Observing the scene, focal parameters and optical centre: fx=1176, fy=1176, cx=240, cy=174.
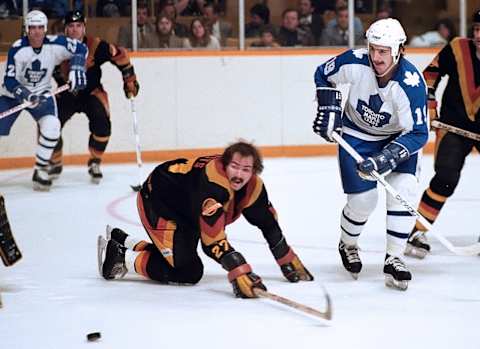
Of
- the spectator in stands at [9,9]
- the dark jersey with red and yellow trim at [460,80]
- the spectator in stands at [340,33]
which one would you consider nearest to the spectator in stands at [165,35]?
the spectator in stands at [9,9]

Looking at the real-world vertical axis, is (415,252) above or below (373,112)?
below

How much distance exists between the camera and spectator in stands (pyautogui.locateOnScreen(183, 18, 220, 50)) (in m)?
8.15

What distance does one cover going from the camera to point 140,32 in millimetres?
8055

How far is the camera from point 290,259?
4.05m

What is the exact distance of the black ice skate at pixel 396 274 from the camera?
13.0 feet

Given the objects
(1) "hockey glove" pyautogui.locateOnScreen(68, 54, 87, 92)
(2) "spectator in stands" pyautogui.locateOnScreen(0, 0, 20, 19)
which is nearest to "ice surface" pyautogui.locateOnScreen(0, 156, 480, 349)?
(1) "hockey glove" pyautogui.locateOnScreen(68, 54, 87, 92)

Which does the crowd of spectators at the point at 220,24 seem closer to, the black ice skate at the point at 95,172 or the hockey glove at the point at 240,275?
the black ice skate at the point at 95,172

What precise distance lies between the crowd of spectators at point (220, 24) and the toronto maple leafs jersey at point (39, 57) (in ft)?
3.68

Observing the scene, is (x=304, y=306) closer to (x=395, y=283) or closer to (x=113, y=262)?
(x=395, y=283)

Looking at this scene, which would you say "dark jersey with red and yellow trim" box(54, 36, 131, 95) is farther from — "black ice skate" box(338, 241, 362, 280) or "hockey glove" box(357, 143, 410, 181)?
"hockey glove" box(357, 143, 410, 181)

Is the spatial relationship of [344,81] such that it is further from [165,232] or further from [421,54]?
[421,54]

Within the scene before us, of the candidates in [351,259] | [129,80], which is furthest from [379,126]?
[129,80]

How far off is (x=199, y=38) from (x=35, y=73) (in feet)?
5.47

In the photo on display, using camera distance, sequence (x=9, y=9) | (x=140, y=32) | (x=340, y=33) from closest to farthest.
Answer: (x=9, y=9), (x=140, y=32), (x=340, y=33)
